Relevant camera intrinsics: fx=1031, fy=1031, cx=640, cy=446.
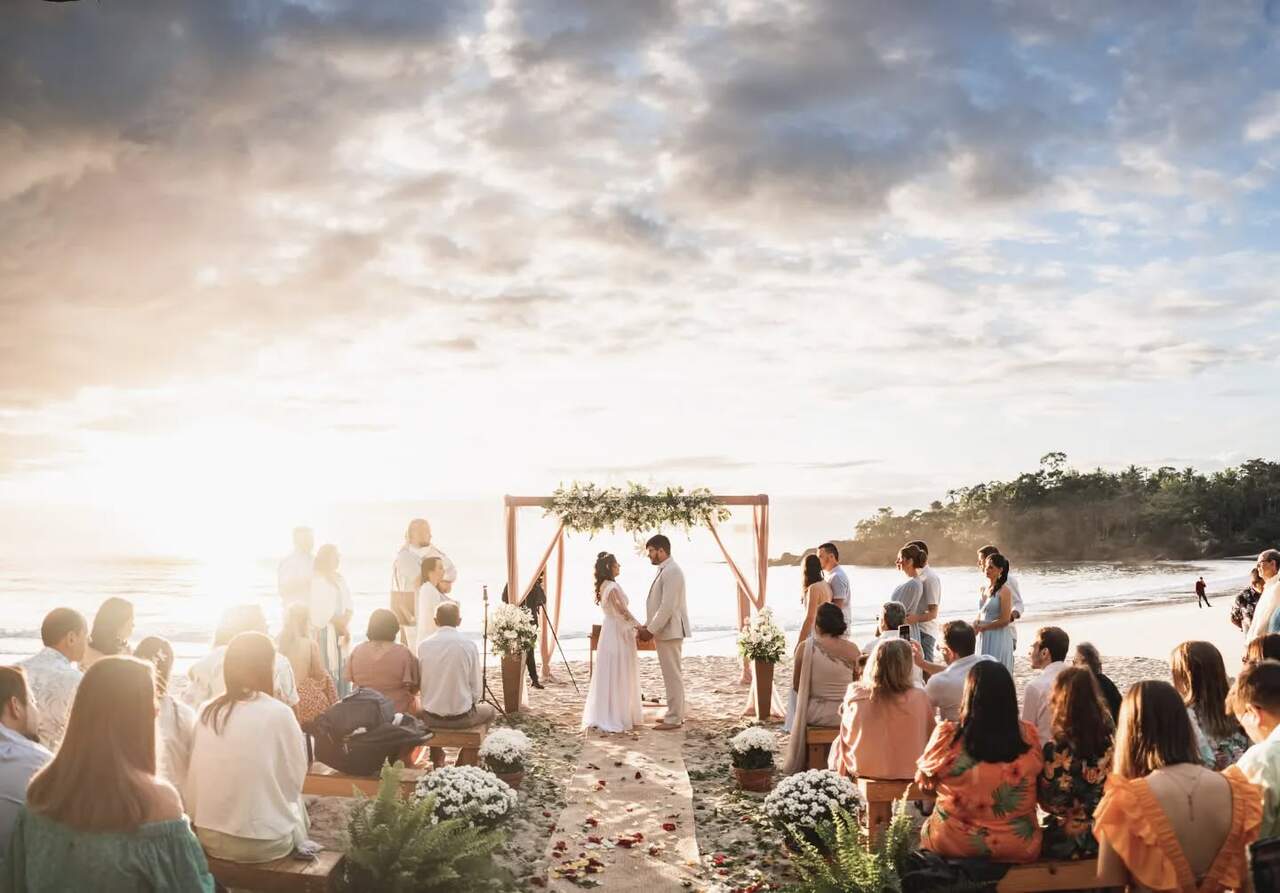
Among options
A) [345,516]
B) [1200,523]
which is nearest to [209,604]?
[1200,523]

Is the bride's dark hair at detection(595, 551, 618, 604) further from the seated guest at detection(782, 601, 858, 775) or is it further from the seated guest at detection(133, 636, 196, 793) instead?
the seated guest at detection(133, 636, 196, 793)

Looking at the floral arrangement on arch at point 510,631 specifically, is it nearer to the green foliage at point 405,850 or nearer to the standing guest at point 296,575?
the standing guest at point 296,575

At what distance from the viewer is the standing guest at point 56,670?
602 cm

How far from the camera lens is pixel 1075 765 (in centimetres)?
530

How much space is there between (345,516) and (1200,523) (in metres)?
96.8

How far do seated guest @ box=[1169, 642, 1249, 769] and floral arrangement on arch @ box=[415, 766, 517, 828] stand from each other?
4320 millimetres

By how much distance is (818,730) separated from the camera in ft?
29.6

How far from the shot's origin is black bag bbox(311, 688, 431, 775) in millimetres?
7457

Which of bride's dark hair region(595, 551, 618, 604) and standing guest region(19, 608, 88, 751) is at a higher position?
bride's dark hair region(595, 551, 618, 604)

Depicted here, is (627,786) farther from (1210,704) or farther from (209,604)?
(209,604)

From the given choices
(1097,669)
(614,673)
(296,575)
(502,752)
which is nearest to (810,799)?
(1097,669)

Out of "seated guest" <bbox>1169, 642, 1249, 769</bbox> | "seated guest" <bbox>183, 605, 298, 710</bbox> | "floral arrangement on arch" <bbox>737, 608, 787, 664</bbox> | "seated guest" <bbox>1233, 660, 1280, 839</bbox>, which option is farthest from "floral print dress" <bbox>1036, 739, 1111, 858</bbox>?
"floral arrangement on arch" <bbox>737, 608, 787, 664</bbox>

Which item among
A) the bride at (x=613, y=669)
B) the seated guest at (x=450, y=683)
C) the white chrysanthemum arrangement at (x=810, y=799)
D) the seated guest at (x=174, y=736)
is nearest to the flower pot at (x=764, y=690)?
the bride at (x=613, y=669)

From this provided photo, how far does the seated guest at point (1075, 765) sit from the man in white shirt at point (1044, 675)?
1.26 m
